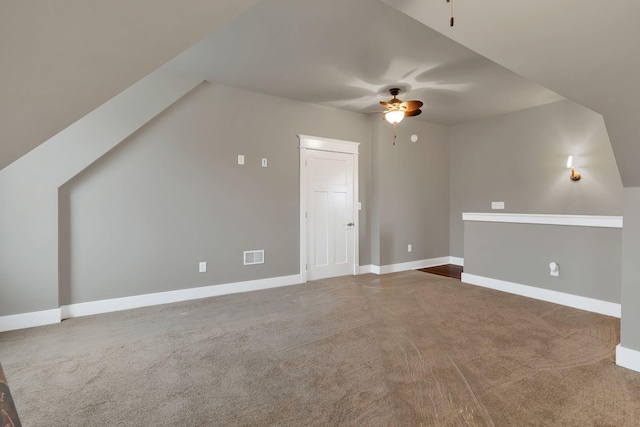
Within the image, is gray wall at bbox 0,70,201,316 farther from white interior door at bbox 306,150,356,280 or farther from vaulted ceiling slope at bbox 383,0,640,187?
vaulted ceiling slope at bbox 383,0,640,187

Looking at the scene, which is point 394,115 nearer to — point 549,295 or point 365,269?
point 365,269

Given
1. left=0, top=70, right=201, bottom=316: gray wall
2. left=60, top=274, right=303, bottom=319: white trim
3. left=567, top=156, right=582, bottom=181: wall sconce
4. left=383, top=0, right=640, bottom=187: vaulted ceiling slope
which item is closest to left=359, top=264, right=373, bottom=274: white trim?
left=60, top=274, right=303, bottom=319: white trim

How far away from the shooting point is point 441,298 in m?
4.11

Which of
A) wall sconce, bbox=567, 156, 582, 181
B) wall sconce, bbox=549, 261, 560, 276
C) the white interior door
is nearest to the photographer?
→ wall sconce, bbox=549, 261, 560, 276

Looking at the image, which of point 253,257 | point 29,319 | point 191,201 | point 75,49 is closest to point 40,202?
point 29,319

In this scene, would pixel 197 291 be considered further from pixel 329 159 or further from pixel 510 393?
pixel 510 393

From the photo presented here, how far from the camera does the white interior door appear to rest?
16.7ft

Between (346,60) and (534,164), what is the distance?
12.8 ft

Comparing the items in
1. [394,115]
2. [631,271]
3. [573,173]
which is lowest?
[631,271]

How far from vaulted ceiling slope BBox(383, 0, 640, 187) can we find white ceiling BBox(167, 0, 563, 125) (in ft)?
0.63

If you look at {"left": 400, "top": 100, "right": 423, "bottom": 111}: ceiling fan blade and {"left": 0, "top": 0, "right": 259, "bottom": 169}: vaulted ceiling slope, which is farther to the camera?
{"left": 400, "top": 100, "right": 423, "bottom": 111}: ceiling fan blade

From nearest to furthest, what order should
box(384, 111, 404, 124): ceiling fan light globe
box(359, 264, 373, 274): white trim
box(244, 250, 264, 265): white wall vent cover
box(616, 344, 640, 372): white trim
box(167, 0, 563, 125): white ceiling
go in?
box(616, 344, 640, 372): white trim
box(167, 0, 563, 125): white ceiling
box(384, 111, 404, 124): ceiling fan light globe
box(244, 250, 264, 265): white wall vent cover
box(359, 264, 373, 274): white trim

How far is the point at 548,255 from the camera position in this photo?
394 centimetres

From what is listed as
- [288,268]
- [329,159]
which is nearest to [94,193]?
[288,268]
